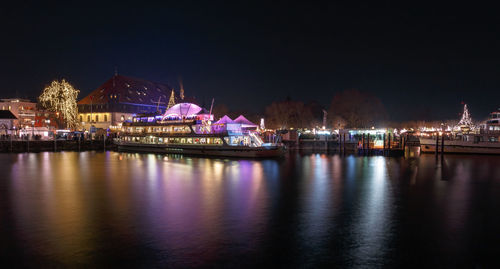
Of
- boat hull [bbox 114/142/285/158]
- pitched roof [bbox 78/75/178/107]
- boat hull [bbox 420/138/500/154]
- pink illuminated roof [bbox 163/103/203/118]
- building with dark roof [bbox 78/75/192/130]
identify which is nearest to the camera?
boat hull [bbox 114/142/285/158]

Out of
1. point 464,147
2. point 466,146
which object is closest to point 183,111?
point 464,147

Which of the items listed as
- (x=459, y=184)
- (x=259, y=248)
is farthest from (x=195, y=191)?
(x=459, y=184)

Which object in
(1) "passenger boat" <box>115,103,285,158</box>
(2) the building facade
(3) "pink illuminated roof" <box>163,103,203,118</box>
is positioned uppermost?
(2) the building facade

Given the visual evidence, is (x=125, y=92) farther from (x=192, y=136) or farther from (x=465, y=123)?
(x=465, y=123)

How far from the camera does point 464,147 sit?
47.6 meters

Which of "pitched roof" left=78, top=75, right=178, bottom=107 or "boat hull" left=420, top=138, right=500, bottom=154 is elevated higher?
"pitched roof" left=78, top=75, right=178, bottom=107

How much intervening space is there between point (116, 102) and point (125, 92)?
5.22 meters

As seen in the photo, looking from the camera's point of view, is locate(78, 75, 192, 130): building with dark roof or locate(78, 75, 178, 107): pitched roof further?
locate(78, 75, 178, 107): pitched roof

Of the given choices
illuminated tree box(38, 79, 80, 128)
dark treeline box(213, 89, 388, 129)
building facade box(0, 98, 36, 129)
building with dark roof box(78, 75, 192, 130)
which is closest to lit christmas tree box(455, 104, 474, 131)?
dark treeline box(213, 89, 388, 129)

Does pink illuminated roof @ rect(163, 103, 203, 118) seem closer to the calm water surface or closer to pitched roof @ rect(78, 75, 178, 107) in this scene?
the calm water surface

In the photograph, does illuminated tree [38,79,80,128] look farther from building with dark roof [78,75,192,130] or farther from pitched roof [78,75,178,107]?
pitched roof [78,75,178,107]

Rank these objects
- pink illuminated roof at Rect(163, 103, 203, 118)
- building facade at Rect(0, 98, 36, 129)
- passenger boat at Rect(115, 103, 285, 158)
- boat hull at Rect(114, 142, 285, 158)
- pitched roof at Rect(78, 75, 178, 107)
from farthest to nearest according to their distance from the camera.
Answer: building facade at Rect(0, 98, 36, 129), pitched roof at Rect(78, 75, 178, 107), pink illuminated roof at Rect(163, 103, 203, 118), passenger boat at Rect(115, 103, 285, 158), boat hull at Rect(114, 142, 285, 158)

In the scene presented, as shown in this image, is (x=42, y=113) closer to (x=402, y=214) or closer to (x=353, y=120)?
(x=353, y=120)

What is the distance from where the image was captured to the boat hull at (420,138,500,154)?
46.0 m
